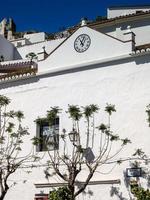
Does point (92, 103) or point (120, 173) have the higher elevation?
point (92, 103)

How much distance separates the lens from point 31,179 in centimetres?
1744

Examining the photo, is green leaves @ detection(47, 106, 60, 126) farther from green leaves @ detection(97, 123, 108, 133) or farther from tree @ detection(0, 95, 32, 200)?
green leaves @ detection(97, 123, 108, 133)

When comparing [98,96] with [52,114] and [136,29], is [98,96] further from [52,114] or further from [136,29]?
[136,29]

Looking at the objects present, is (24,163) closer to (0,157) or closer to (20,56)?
(0,157)

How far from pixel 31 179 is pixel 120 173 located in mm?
3726

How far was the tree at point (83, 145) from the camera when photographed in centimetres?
1606

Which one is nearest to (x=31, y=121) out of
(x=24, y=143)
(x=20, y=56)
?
(x=24, y=143)

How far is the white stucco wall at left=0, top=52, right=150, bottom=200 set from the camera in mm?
15984

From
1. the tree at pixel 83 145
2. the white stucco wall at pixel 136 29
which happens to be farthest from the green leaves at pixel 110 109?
the white stucco wall at pixel 136 29

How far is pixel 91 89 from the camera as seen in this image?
56.8 ft

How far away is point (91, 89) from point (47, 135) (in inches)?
102

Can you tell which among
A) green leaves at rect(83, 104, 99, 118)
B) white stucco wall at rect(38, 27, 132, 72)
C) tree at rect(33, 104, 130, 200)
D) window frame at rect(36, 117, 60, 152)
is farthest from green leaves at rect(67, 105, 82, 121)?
white stucco wall at rect(38, 27, 132, 72)

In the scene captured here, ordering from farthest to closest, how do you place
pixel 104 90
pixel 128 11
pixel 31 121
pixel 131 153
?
1. pixel 128 11
2. pixel 31 121
3. pixel 104 90
4. pixel 131 153

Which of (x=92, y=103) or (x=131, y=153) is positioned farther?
(x=92, y=103)
